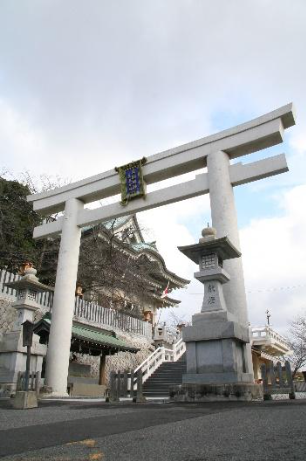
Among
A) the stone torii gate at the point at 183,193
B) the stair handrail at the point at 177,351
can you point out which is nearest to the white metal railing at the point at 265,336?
the stair handrail at the point at 177,351

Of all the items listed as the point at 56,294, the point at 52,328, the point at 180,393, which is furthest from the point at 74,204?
the point at 180,393

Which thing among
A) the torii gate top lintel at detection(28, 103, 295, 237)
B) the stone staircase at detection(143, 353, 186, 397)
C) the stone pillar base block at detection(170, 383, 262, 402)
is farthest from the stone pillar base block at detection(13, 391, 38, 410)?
the torii gate top lintel at detection(28, 103, 295, 237)

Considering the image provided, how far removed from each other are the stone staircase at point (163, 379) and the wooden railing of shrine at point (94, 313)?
362 cm

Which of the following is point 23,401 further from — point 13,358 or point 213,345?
point 213,345

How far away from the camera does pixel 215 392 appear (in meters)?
6.94

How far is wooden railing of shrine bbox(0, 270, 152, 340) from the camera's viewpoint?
13.3 m

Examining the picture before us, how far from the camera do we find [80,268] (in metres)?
18.1

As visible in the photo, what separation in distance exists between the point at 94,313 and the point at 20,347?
609 centimetres

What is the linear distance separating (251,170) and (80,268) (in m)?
10.3

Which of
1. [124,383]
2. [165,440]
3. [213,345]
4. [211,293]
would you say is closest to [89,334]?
[124,383]

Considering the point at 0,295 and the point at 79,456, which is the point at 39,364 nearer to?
the point at 0,295

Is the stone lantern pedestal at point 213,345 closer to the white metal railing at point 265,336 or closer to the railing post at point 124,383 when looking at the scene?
the railing post at point 124,383

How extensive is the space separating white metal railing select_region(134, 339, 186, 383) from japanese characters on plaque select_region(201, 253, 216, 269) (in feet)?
17.5

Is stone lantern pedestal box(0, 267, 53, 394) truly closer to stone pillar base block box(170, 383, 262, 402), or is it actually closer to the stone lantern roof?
stone pillar base block box(170, 383, 262, 402)
